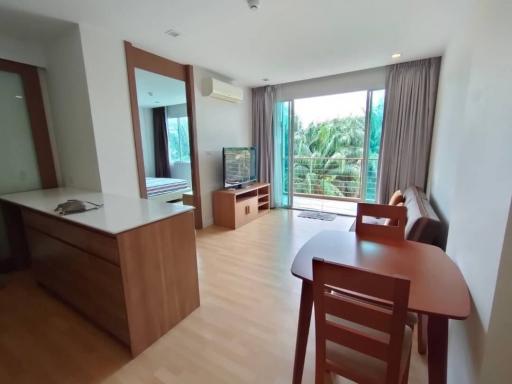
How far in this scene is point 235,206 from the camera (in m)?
3.91

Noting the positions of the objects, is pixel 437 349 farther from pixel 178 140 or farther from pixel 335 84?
pixel 178 140

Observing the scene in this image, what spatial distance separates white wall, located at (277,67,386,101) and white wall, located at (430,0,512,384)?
2779 mm

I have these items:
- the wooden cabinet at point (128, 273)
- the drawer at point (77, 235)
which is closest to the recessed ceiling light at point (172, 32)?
the wooden cabinet at point (128, 273)

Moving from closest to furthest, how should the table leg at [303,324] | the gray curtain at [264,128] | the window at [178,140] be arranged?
the table leg at [303,324] → the gray curtain at [264,128] → the window at [178,140]

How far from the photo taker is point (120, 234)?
4.57 feet

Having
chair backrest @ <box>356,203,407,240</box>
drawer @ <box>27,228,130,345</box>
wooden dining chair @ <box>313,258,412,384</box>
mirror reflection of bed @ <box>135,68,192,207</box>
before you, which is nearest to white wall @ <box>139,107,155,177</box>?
mirror reflection of bed @ <box>135,68,192,207</box>

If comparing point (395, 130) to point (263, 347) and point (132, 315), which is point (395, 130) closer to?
point (263, 347)

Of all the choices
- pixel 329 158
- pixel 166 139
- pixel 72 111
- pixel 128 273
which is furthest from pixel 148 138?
pixel 128 273

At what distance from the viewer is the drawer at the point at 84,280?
5.04ft

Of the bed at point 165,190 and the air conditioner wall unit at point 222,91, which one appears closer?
the air conditioner wall unit at point 222,91

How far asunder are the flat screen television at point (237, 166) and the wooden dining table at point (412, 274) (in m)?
2.73

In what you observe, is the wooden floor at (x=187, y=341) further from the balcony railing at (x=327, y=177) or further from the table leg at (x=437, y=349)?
the balcony railing at (x=327, y=177)

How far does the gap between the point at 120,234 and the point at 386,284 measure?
140cm

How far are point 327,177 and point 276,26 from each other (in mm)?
3569
